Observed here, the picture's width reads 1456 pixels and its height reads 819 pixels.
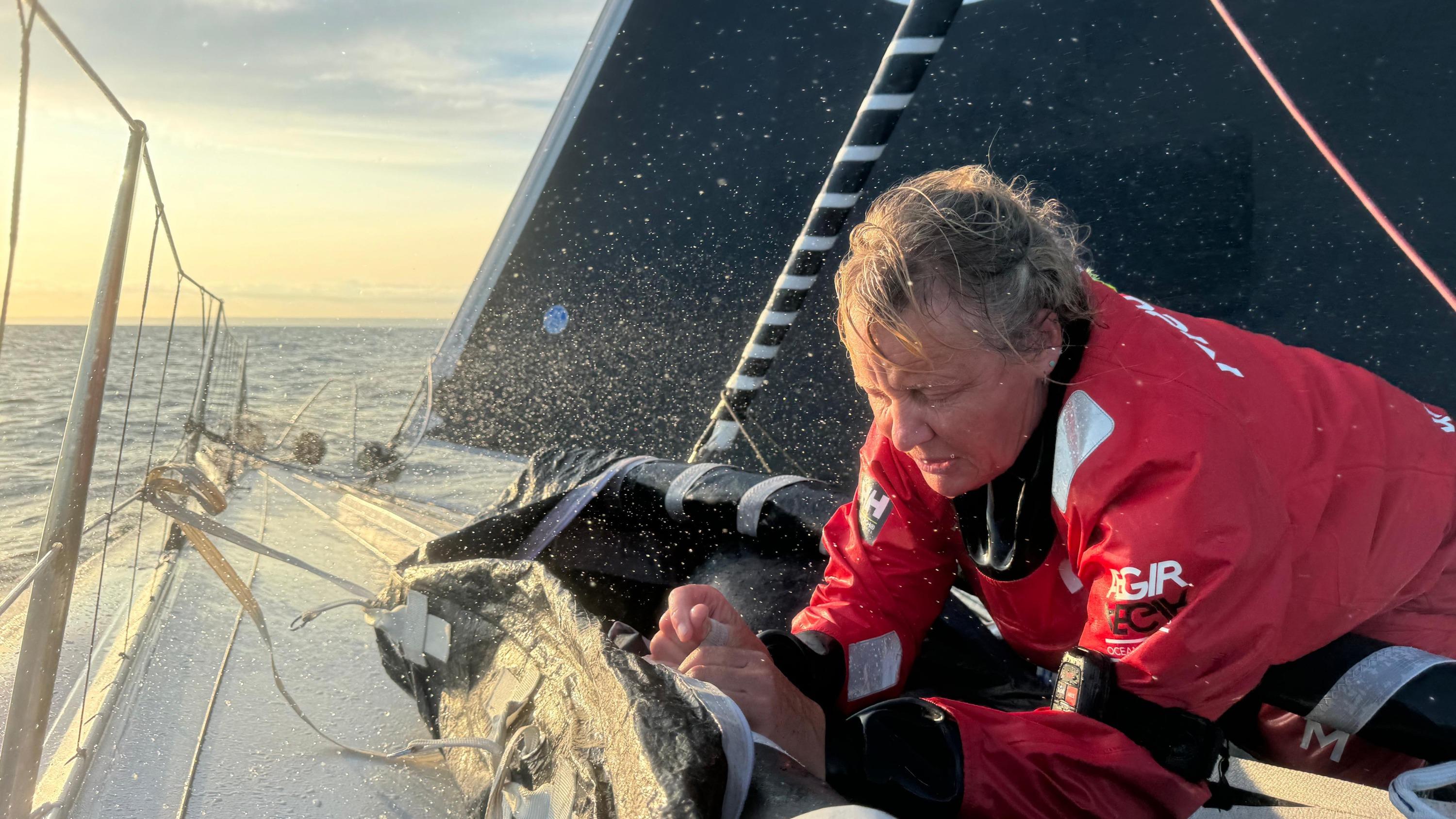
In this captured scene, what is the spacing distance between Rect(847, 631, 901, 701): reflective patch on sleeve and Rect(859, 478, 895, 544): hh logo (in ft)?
0.41

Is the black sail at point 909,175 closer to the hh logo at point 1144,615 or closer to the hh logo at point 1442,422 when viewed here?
the hh logo at point 1442,422

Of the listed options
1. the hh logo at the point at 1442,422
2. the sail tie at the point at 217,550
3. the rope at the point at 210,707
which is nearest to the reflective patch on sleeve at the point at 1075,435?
Result: the hh logo at the point at 1442,422

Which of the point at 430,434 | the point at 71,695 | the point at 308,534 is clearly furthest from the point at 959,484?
the point at 430,434

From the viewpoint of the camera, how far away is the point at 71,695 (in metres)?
1.29

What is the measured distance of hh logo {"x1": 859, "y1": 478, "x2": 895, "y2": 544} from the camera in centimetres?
117

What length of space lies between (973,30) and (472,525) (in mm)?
2559

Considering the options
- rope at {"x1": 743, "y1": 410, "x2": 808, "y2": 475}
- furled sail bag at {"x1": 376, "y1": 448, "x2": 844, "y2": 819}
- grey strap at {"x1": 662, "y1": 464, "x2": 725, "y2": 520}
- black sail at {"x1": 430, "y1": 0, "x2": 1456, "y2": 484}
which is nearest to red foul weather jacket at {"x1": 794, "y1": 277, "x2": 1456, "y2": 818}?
furled sail bag at {"x1": 376, "y1": 448, "x2": 844, "y2": 819}

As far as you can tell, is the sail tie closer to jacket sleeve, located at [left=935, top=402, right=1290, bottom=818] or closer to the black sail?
jacket sleeve, located at [left=935, top=402, right=1290, bottom=818]

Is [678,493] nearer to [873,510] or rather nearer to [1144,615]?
[873,510]

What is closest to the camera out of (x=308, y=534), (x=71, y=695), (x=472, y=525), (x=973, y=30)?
(x=71, y=695)

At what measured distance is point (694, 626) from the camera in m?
0.94

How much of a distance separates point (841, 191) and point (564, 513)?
1.25 metres

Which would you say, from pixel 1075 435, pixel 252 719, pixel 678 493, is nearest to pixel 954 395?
pixel 1075 435

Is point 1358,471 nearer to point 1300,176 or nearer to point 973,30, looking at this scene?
point 1300,176
